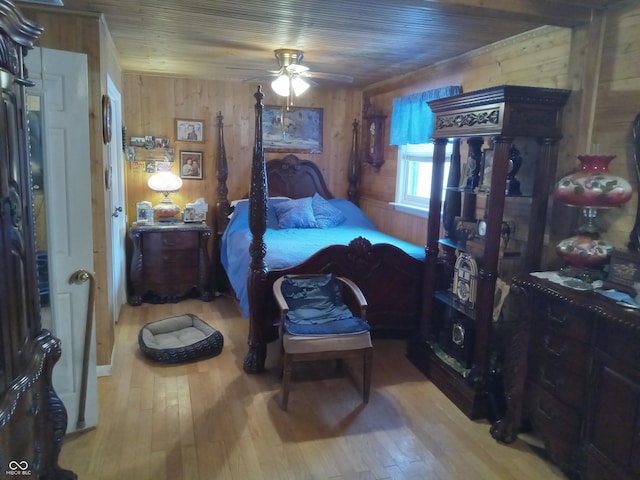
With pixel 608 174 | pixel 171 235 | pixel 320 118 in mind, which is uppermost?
pixel 320 118

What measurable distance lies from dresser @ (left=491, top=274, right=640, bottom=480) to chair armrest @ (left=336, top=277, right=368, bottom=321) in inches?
34.4

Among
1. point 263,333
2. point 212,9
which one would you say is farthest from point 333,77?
point 263,333

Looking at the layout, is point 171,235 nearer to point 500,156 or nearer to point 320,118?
point 320,118

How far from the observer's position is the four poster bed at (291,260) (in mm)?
3191

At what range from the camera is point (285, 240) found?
13.6 feet

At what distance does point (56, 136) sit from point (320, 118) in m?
3.48

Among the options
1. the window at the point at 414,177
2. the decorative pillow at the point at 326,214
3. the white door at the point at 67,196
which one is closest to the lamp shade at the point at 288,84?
the window at the point at 414,177

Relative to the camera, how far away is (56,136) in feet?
7.47

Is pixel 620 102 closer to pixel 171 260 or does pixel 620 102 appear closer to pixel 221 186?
pixel 221 186

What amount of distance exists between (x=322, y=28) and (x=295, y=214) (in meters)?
2.09

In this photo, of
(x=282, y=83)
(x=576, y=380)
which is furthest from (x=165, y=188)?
(x=576, y=380)

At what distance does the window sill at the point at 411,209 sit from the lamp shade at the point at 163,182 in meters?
2.18

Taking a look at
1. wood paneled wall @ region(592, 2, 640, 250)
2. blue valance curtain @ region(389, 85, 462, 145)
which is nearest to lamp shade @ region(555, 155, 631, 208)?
wood paneled wall @ region(592, 2, 640, 250)

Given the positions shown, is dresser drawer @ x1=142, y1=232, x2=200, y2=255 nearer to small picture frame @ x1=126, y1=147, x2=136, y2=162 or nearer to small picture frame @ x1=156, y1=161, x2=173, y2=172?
small picture frame @ x1=156, y1=161, x2=173, y2=172
